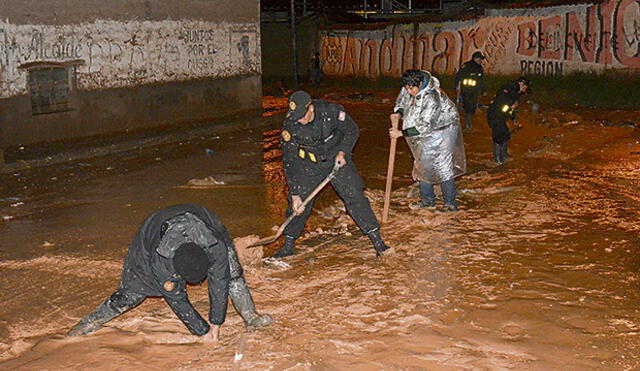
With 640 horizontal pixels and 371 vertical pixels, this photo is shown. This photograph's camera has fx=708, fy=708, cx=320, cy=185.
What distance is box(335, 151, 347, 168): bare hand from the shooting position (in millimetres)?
6418

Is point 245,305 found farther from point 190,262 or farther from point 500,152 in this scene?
point 500,152

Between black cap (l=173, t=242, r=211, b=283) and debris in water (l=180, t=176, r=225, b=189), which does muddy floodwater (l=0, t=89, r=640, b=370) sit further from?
black cap (l=173, t=242, r=211, b=283)

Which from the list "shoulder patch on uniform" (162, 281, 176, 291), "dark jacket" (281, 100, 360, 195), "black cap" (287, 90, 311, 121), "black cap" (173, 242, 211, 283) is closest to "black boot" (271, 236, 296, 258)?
"dark jacket" (281, 100, 360, 195)

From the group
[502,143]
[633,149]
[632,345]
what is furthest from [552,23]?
[632,345]

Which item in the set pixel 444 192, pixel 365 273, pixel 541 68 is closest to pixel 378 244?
pixel 365 273

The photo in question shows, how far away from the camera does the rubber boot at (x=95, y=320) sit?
4.91 meters

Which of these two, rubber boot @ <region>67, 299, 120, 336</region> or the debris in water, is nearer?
rubber boot @ <region>67, 299, 120, 336</region>

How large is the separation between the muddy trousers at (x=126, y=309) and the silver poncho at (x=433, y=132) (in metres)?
3.63

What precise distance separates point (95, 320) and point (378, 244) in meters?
2.83

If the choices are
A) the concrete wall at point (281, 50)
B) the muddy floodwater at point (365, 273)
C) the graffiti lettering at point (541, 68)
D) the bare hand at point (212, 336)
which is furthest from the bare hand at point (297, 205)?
the concrete wall at point (281, 50)

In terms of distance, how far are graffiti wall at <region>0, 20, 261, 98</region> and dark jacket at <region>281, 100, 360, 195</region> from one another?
8449 mm

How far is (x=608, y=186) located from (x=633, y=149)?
3.09 metres

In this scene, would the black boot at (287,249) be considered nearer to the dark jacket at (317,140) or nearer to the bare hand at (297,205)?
the bare hand at (297,205)

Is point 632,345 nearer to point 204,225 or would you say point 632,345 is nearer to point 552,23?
point 204,225
